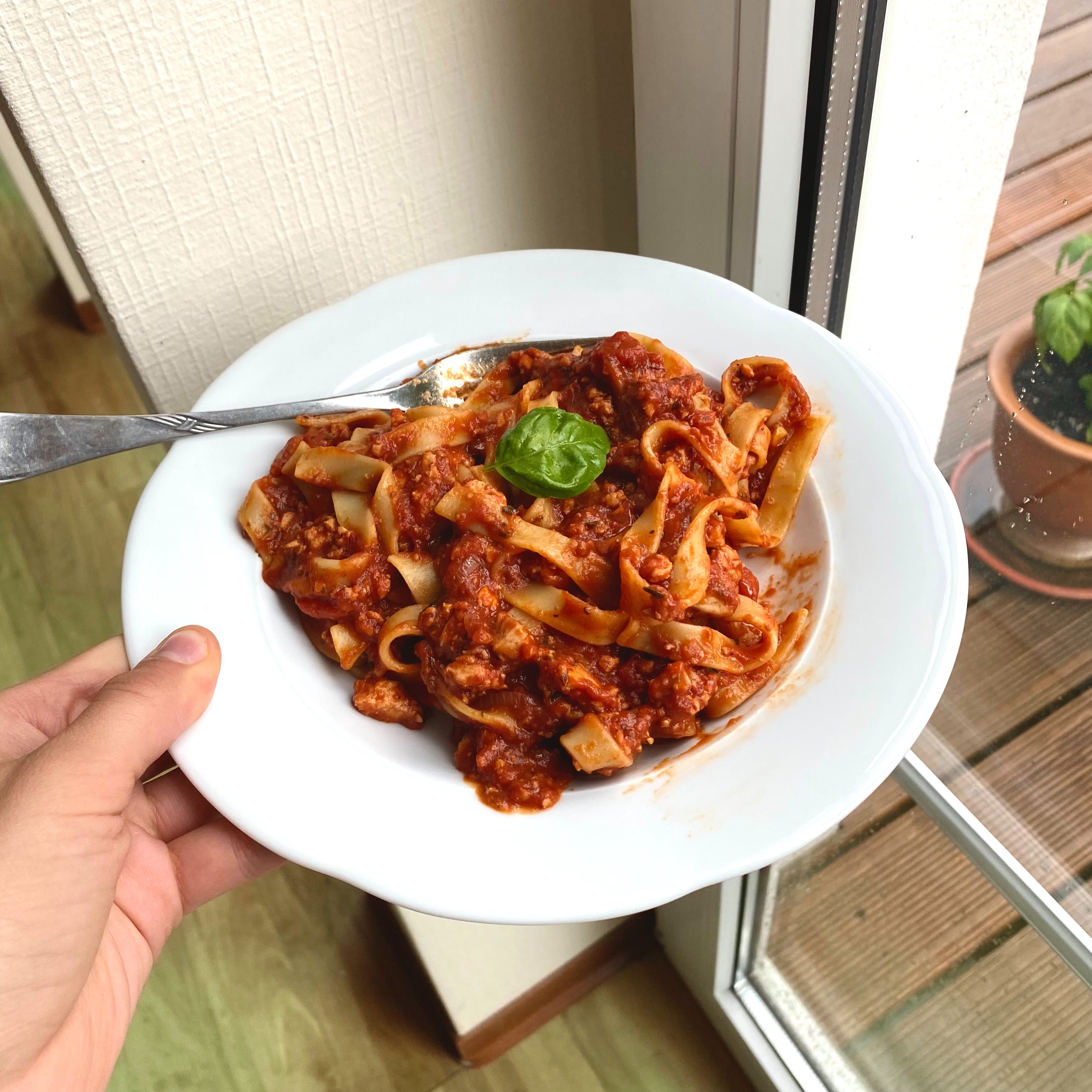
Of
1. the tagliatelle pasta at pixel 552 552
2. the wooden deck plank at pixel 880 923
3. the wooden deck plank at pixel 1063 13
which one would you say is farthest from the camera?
the wooden deck plank at pixel 880 923

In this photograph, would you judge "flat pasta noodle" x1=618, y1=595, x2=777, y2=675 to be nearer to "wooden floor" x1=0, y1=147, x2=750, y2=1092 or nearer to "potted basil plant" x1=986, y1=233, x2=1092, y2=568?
"potted basil plant" x1=986, y1=233, x2=1092, y2=568

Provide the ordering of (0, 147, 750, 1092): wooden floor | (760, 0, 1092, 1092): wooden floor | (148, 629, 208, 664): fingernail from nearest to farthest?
(148, 629, 208, 664): fingernail → (760, 0, 1092, 1092): wooden floor → (0, 147, 750, 1092): wooden floor

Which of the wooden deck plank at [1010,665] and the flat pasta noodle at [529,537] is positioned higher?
the flat pasta noodle at [529,537]

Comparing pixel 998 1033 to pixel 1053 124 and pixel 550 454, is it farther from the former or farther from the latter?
pixel 1053 124

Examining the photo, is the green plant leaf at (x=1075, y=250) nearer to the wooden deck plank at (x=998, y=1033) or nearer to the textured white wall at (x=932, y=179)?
the textured white wall at (x=932, y=179)

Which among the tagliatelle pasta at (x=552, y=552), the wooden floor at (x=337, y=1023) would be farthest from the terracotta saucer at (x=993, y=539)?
the wooden floor at (x=337, y=1023)

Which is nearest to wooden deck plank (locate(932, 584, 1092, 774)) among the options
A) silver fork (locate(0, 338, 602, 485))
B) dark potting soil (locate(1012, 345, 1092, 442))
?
dark potting soil (locate(1012, 345, 1092, 442))
